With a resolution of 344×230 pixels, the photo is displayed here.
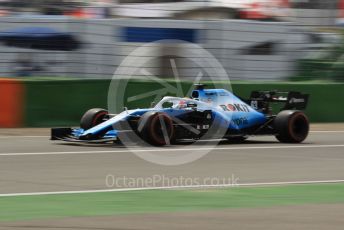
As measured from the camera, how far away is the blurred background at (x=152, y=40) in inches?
679

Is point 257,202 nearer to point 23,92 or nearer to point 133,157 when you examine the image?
point 133,157

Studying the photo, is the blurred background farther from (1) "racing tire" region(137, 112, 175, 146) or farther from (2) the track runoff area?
(1) "racing tire" region(137, 112, 175, 146)

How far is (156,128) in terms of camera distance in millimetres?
12477

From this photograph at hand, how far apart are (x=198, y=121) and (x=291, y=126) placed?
1.94 metres

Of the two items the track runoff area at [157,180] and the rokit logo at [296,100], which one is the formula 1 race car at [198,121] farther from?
the track runoff area at [157,180]

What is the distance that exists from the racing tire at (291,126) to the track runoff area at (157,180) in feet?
0.88

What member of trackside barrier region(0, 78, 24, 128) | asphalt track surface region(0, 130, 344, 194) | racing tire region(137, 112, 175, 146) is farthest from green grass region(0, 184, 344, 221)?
trackside barrier region(0, 78, 24, 128)

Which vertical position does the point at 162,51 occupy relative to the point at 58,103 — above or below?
above

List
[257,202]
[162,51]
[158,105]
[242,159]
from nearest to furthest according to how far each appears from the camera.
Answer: [257,202]
[242,159]
[158,105]
[162,51]

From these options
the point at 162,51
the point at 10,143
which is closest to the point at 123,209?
the point at 10,143

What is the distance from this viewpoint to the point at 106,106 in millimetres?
17406

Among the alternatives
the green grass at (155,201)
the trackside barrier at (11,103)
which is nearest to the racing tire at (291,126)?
the green grass at (155,201)

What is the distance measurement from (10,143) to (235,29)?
8081 mm

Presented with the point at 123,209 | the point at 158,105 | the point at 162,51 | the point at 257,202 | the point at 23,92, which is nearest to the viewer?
the point at 123,209
